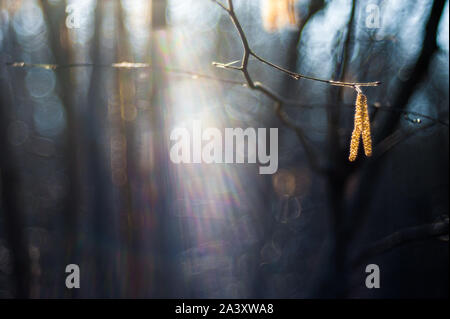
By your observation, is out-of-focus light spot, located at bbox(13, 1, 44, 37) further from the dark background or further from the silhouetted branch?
the silhouetted branch

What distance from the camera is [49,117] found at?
3840 millimetres

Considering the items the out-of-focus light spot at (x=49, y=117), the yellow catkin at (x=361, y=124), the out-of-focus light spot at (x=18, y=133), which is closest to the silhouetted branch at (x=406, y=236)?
the yellow catkin at (x=361, y=124)

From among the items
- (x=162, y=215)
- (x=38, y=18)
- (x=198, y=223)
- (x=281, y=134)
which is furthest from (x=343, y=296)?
(x=38, y=18)

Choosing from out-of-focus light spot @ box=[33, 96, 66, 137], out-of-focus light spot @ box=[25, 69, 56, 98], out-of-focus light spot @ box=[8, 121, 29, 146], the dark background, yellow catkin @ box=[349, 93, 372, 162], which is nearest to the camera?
yellow catkin @ box=[349, 93, 372, 162]

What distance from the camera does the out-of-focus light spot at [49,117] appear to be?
142 inches

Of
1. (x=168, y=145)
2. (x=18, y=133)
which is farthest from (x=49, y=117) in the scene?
(x=168, y=145)

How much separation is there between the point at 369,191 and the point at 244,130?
1815 mm

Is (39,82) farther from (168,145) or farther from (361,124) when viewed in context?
(361,124)

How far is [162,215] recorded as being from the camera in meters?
3.95

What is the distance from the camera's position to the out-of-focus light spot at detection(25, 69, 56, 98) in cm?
346

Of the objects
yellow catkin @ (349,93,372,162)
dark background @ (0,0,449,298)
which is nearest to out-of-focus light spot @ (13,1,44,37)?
dark background @ (0,0,449,298)

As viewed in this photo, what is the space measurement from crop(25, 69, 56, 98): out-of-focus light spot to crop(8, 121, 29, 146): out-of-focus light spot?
17.2 inches

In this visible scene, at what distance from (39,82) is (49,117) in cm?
50
